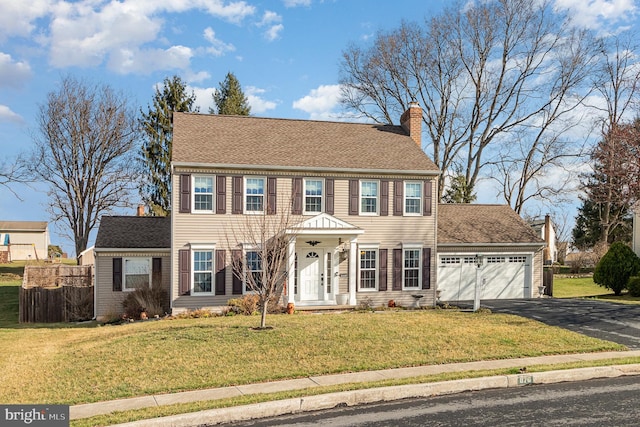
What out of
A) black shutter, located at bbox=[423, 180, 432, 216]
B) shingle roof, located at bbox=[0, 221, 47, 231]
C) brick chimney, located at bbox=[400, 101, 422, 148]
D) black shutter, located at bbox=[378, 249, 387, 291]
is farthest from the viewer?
shingle roof, located at bbox=[0, 221, 47, 231]

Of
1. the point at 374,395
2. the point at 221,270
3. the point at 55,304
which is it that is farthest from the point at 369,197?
the point at 55,304

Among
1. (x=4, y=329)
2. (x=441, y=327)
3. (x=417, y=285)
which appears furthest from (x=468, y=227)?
(x=4, y=329)

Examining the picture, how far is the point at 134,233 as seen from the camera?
2177 cm

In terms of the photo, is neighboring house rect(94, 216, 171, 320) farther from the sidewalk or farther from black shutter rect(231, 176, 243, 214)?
the sidewalk

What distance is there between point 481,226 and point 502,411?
18481 mm

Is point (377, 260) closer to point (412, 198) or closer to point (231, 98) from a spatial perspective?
point (412, 198)

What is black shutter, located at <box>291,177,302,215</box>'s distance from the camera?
2003 cm

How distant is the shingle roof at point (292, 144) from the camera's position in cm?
1984

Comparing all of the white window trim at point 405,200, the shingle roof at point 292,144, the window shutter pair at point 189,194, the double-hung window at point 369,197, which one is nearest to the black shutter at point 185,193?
the window shutter pair at point 189,194

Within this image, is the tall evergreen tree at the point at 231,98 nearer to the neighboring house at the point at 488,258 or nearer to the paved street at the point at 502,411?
the neighboring house at the point at 488,258

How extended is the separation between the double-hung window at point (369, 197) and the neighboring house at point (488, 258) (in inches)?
169

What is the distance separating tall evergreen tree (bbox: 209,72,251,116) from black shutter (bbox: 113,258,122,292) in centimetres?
2276

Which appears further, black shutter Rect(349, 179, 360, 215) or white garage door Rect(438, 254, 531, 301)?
white garage door Rect(438, 254, 531, 301)

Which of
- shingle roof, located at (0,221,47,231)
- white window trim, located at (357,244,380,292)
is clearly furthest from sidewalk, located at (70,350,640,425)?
shingle roof, located at (0,221,47,231)
